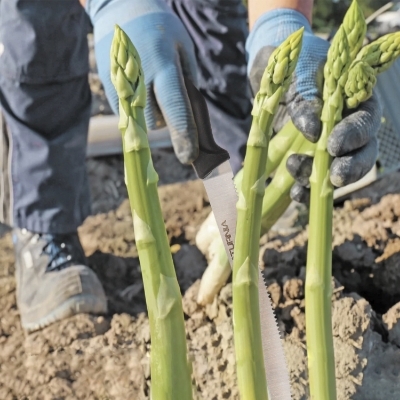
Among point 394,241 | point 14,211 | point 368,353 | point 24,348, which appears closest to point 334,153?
point 368,353

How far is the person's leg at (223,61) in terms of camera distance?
2320mm

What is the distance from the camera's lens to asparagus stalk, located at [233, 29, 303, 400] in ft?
3.17

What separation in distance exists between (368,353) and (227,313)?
388 mm

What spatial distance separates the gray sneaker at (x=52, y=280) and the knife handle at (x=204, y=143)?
85 centimetres

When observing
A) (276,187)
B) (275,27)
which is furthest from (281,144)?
(275,27)

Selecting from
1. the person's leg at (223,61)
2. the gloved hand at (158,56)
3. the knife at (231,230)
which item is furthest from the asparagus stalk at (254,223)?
the person's leg at (223,61)

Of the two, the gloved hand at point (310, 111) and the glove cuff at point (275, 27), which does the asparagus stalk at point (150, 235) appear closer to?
the gloved hand at point (310, 111)

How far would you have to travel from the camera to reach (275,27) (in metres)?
1.45

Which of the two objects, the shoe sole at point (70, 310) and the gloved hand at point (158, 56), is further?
the shoe sole at point (70, 310)

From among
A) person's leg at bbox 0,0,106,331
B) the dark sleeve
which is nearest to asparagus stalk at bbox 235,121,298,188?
person's leg at bbox 0,0,106,331

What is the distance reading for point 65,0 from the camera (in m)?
1.82

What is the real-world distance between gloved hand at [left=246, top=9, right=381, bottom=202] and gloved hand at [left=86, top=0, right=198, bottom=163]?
19 cm

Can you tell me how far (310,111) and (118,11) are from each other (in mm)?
580

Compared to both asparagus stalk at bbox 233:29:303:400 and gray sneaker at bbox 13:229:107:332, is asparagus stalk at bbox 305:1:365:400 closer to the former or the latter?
asparagus stalk at bbox 233:29:303:400
